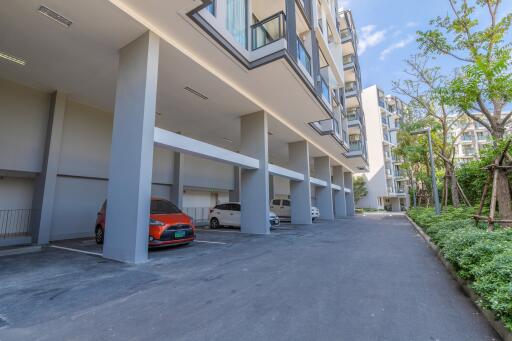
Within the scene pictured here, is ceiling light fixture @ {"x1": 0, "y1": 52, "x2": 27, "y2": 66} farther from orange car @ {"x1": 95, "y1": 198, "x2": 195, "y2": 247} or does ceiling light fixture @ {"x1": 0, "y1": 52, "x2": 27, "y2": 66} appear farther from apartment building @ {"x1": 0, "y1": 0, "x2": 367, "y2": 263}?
orange car @ {"x1": 95, "y1": 198, "x2": 195, "y2": 247}

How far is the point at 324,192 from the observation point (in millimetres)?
20453

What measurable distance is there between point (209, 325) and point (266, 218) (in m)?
8.04

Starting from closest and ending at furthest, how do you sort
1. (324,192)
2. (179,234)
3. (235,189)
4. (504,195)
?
(504,195) → (179,234) → (235,189) → (324,192)

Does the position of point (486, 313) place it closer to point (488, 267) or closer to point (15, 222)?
point (488, 267)

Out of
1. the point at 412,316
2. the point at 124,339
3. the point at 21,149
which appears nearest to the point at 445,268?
the point at 412,316

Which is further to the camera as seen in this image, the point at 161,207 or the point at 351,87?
the point at 351,87

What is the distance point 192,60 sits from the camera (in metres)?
7.41

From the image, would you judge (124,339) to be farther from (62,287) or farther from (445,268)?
(445,268)

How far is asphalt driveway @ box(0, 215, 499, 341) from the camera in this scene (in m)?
2.71

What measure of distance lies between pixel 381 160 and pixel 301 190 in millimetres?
30503

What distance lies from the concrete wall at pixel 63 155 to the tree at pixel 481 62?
43.0ft

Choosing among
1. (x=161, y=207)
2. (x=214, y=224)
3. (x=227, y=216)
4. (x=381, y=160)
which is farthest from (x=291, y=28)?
(x=381, y=160)

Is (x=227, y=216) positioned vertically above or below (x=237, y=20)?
below

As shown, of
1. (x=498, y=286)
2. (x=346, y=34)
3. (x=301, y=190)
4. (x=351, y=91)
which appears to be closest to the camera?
(x=498, y=286)
